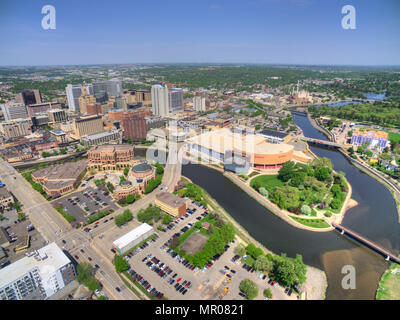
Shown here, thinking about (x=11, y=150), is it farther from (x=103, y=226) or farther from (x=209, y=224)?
(x=209, y=224)

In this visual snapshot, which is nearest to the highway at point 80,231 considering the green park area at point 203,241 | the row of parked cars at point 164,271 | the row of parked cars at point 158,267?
the row of parked cars at point 158,267

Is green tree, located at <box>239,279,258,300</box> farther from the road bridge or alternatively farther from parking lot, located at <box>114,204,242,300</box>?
the road bridge

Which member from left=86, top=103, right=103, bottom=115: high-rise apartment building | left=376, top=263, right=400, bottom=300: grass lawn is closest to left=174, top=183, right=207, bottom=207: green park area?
left=376, top=263, right=400, bottom=300: grass lawn

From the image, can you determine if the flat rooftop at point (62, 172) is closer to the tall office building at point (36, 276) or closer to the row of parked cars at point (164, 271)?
the tall office building at point (36, 276)

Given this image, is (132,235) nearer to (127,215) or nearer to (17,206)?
(127,215)

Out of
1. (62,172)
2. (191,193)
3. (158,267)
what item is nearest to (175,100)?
(62,172)

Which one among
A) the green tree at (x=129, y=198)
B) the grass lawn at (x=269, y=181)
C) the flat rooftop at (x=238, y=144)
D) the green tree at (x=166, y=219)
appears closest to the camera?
the green tree at (x=166, y=219)
